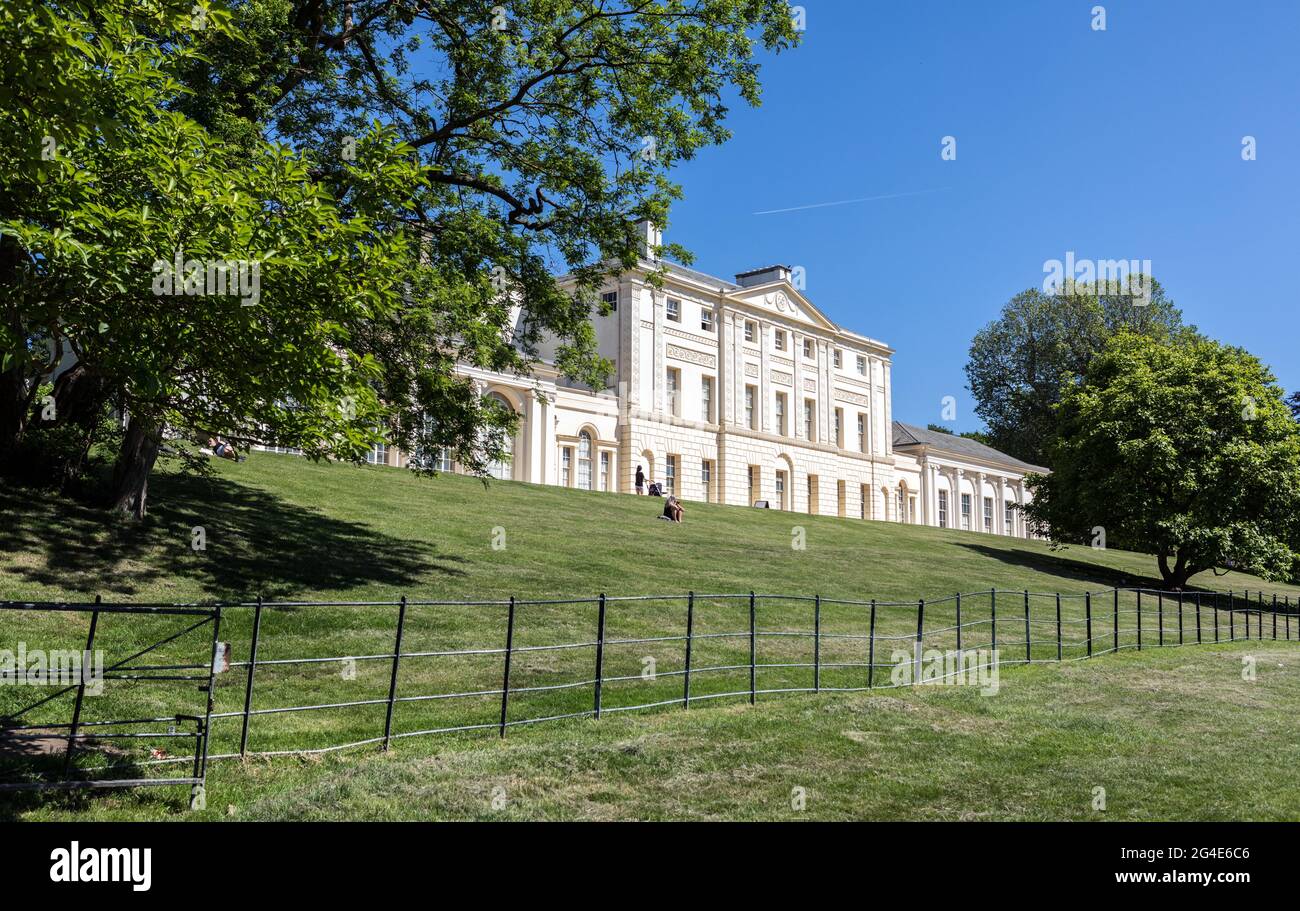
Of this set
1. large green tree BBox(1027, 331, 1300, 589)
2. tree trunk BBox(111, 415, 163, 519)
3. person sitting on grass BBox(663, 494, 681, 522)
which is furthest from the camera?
large green tree BBox(1027, 331, 1300, 589)

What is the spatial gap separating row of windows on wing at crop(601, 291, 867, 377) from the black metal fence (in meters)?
35.7

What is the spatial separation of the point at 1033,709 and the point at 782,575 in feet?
50.9

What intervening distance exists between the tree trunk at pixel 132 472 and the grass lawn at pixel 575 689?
1.67 ft

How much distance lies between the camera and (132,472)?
19.7 metres

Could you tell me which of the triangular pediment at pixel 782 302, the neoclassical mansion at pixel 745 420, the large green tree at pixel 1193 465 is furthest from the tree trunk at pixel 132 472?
the triangular pediment at pixel 782 302

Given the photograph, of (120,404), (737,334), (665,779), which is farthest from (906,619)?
(737,334)

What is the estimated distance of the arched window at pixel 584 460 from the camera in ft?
180

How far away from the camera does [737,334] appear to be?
6575cm

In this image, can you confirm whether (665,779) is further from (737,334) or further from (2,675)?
(737,334)

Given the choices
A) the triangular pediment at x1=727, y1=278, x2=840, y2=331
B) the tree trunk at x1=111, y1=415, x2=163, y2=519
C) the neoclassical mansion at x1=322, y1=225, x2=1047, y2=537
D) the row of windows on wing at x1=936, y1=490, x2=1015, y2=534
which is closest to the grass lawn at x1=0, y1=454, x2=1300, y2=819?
the tree trunk at x1=111, y1=415, x2=163, y2=519

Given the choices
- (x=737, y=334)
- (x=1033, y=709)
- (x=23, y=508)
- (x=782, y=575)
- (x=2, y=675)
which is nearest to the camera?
(x=2, y=675)

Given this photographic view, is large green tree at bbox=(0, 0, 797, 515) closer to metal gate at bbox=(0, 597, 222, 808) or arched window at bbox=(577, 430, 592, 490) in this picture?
metal gate at bbox=(0, 597, 222, 808)

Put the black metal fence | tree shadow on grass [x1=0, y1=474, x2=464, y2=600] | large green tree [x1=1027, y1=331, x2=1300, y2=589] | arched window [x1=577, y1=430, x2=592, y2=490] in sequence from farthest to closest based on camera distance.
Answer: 1. arched window [x1=577, y1=430, x2=592, y2=490]
2. large green tree [x1=1027, y1=331, x2=1300, y2=589]
3. tree shadow on grass [x1=0, y1=474, x2=464, y2=600]
4. the black metal fence

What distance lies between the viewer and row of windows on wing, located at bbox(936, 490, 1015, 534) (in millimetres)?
81688
